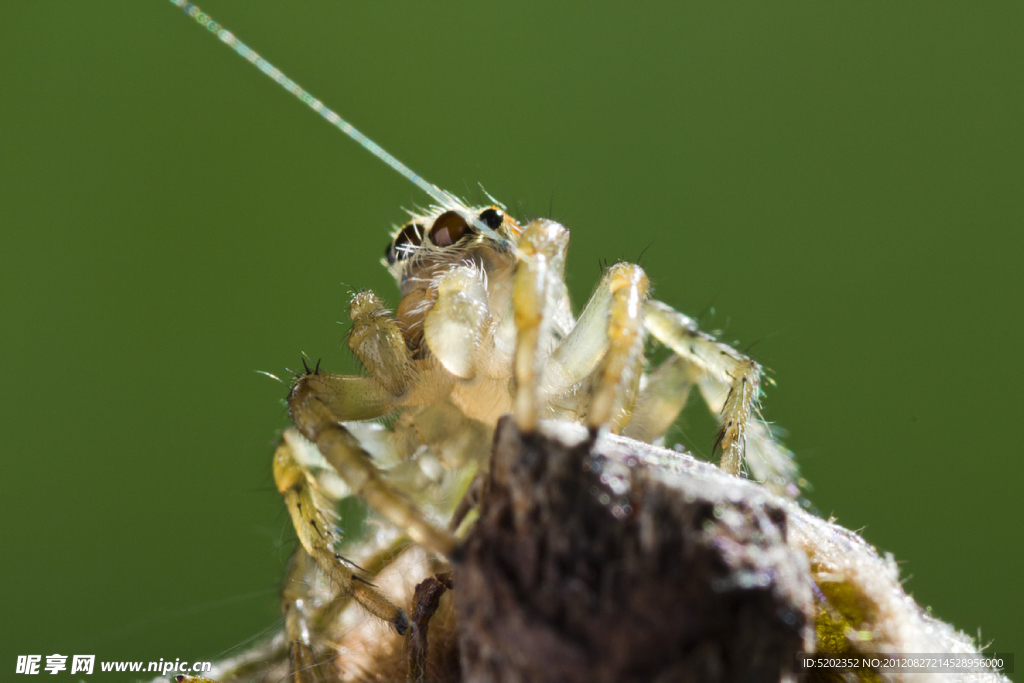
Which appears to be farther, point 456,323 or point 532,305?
point 456,323

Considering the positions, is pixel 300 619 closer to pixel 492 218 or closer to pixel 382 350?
pixel 382 350

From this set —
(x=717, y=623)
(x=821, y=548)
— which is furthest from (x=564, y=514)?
(x=821, y=548)

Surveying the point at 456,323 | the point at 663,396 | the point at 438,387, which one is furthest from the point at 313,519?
the point at 663,396

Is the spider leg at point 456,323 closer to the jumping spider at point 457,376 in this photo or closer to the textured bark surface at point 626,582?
the jumping spider at point 457,376

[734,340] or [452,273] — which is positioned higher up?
[734,340]

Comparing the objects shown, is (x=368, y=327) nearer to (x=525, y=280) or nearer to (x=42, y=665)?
(x=525, y=280)

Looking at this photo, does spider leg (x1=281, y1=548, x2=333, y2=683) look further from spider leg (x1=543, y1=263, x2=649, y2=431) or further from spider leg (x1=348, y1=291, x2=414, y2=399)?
spider leg (x1=543, y1=263, x2=649, y2=431)

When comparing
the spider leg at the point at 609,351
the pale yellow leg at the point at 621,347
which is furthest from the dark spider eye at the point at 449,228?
the pale yellow leg at the point at 621,347
